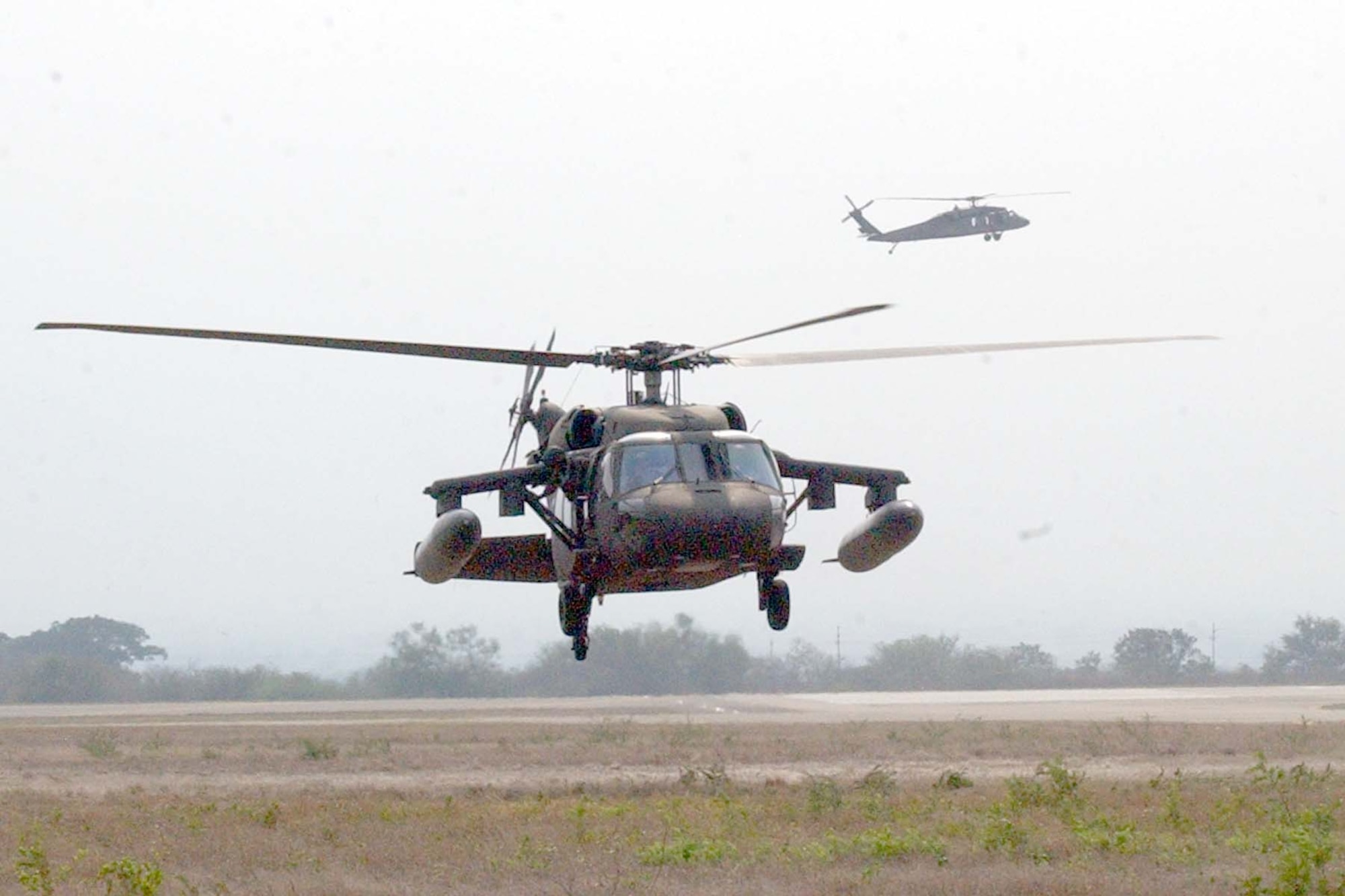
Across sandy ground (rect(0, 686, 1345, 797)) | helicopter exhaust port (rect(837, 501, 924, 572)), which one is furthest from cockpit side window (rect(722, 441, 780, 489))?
sandy ground (rect(0, 686, 1345, 797))

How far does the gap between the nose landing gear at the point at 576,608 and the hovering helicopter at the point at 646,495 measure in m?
0.02

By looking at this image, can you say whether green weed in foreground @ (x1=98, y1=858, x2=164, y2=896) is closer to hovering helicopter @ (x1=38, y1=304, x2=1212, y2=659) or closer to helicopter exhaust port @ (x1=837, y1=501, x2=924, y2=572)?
hovering helicopter @ (x1=38, y1=304, x2=1212, y2=659)

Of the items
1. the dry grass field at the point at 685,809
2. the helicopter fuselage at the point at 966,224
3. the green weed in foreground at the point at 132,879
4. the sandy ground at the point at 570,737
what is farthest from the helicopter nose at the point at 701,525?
the helicopter fuselage at the point at 966,224

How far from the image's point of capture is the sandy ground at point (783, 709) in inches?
2418

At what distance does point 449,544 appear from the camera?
698 inches

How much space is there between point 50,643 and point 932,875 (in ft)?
355

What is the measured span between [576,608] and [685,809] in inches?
519

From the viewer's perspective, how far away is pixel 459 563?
1791 centimetres

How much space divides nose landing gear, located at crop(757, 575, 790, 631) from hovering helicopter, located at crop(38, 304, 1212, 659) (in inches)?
0.7

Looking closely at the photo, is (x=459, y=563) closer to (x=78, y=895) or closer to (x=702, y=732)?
(x=78, y=895)

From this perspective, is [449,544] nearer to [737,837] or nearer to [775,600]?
[775,600]

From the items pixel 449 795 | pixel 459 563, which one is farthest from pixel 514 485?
pixel 449 795

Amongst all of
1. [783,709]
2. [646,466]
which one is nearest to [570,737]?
[783,709]

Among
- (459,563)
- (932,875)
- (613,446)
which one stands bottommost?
(932,875)
